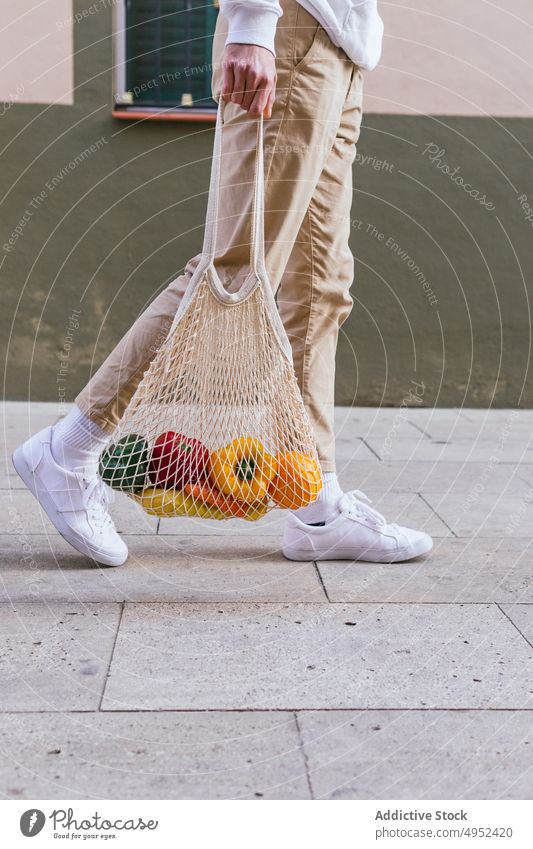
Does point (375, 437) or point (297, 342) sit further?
point (375, 437)

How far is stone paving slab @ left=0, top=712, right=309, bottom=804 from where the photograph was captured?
1.58 m

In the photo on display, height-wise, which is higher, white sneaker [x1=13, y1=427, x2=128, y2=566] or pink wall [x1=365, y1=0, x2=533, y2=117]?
pink wall [x1=365, y1=0, x2=533, y2=117]

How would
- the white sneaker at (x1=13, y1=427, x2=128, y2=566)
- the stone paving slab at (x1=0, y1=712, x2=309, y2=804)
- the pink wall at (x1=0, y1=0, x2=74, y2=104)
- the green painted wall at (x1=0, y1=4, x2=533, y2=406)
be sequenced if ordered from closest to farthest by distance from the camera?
the stone paving slab at (x1=0, y1=712, x2=309, y2=804)
the white sneaker at (x1=13, y1=427, x2=128, y2=566)
the pink wall at (x1=0, y1=0, x2=74, y2=104)
the green painted wall at (x1=0, y1=4, x2=533, y2=406)

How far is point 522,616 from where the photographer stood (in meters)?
2.38

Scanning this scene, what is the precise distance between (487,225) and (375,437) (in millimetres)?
1501

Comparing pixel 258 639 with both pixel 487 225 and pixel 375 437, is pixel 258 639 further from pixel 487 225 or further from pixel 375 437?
pixel 487 225

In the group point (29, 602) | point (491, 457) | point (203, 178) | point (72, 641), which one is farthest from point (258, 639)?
point (203, 178)

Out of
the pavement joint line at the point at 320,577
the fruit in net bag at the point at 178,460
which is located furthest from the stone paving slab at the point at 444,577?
the fruit in net bag at the point at 178,460

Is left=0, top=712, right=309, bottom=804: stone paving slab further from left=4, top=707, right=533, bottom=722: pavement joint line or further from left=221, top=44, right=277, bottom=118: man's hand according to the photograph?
left=221, top=44, right=277, bottom=118: man's hand

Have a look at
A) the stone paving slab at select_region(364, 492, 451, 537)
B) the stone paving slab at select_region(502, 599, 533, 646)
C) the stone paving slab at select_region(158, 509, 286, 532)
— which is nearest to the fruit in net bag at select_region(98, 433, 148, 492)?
the stone paving slab at select_region(158, 509, 286, 532)

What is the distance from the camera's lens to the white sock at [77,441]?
2.54 meters

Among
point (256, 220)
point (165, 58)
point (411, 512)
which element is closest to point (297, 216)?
point (256, 220)
